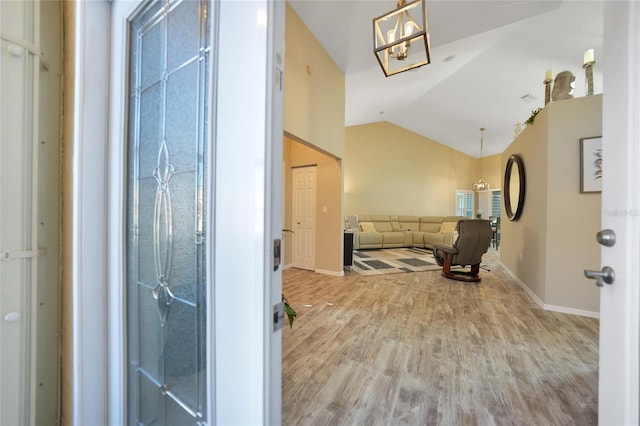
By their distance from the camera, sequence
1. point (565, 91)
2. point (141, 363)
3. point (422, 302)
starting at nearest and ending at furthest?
point (141, 363), point (565, 91), point (422, 302)

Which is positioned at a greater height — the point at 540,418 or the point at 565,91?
the point at 565,91

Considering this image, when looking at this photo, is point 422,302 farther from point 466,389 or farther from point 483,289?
point 466,389

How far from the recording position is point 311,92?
332 centimetres

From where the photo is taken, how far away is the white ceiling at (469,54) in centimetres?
288

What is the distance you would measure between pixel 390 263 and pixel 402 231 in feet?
9.34

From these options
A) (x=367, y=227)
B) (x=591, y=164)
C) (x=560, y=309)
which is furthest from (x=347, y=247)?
(x=591, y=164)

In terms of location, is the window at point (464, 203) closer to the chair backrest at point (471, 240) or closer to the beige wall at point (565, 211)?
the chair backrest at point (471, 240)

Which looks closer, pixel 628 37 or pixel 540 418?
pixel 628 37

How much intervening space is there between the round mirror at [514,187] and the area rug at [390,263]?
5.20 feet

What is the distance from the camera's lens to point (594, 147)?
8.23 feet

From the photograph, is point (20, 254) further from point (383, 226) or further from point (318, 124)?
point (383, 226)

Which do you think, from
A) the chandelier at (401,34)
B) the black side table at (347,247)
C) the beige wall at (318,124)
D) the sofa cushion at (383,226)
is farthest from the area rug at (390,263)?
the chandelier at (401,34)

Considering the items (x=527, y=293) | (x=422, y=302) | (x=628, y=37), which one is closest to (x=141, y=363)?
(x=628, y=37)

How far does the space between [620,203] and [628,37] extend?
419 millimetres
